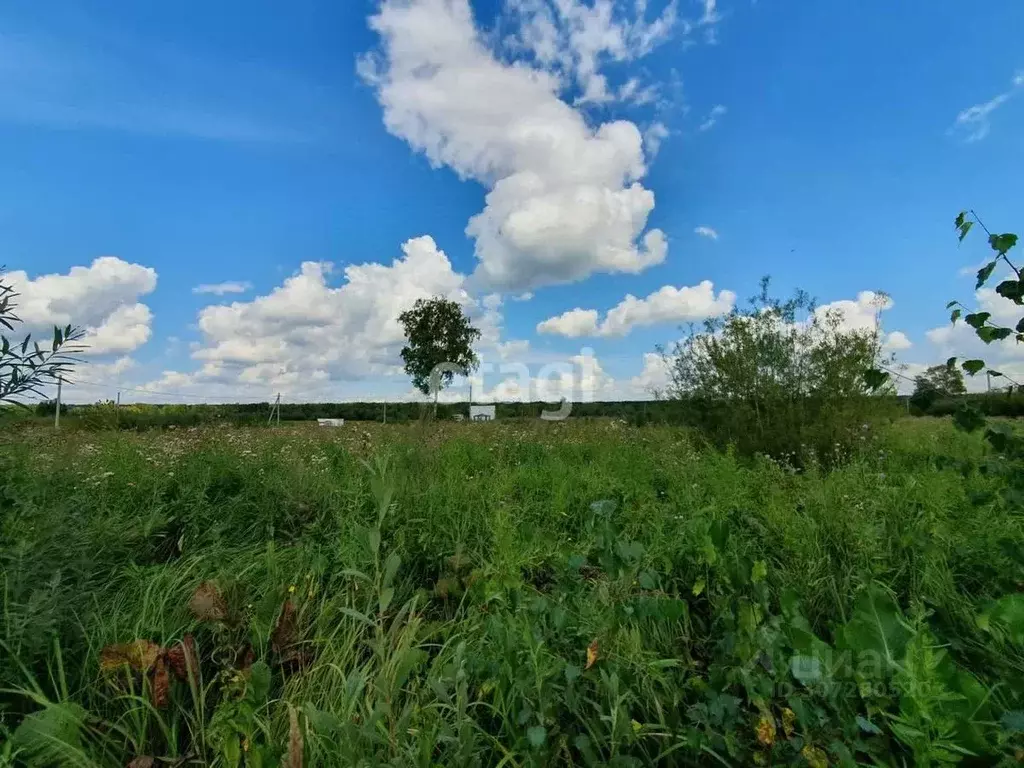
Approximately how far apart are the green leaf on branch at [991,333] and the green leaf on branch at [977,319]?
19 millimetres

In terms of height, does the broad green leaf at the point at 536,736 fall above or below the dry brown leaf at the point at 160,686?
above

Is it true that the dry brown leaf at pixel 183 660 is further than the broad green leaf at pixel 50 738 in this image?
Yes

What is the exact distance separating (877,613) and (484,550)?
5.75 feet

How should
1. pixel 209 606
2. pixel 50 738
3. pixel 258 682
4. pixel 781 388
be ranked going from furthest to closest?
pixel 781 388 < pixel 209 606 < pixel 258 682 < pixel 50 738

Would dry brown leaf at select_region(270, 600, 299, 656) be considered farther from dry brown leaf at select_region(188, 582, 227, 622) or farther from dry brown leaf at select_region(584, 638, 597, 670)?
dry brown leaf at select_region(584, 638, 597, 670)

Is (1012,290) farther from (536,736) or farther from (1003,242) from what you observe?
(536,736)

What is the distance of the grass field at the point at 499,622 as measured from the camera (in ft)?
4.69

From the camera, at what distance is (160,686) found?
1.80 metres

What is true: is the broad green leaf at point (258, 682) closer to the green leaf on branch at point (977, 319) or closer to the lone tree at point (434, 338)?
the green leaf on branch at point (977, 319)

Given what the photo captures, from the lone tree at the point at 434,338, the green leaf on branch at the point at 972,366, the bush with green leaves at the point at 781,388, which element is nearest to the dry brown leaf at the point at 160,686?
the green leaf on branch at the point at 972,366

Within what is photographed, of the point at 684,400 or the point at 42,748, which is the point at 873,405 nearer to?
the point at 684,400

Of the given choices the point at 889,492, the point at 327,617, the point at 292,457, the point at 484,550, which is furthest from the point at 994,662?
the point at 292,457

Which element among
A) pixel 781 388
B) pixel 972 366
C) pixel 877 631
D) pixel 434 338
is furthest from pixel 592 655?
pixel 434 338

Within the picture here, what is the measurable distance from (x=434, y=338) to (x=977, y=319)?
28901mm
